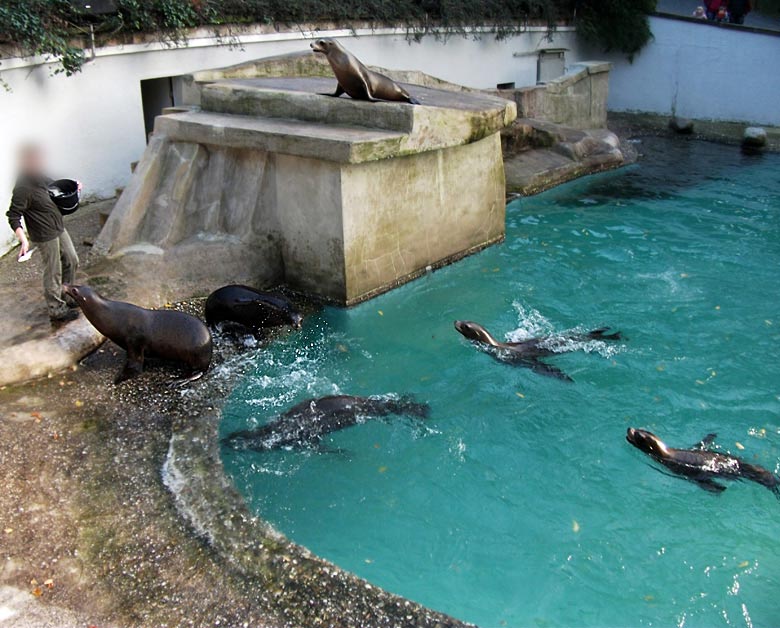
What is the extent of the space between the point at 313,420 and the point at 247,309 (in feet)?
6.61

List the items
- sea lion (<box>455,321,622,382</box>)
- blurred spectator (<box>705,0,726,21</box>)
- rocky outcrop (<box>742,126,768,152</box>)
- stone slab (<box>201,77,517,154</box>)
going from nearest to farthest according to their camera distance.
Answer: sea lion (<box>455,321,622,382</box>)
stone slab (<box>201,77,517,154</box>)
rocky outcrop (<box>742,126,768,152</box>)
blurred spectator (<box>705,0,726,21</box>)

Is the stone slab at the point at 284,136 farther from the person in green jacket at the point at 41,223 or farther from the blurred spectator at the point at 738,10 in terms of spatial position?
the blurred spectator at the point at 738,10

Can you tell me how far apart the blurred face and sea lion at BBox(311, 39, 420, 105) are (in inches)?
129

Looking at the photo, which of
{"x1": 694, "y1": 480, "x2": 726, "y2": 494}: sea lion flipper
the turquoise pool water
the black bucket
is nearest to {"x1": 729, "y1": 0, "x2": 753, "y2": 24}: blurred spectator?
the turquoise pool water

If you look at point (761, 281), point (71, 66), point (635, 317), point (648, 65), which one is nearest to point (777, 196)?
point (761, 281)

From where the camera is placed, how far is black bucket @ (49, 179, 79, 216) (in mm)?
7109

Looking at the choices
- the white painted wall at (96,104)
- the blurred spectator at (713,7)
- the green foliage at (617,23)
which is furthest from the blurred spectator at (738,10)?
the white painted wall at (96,104)

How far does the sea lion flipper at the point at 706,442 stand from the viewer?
6328 millimetres

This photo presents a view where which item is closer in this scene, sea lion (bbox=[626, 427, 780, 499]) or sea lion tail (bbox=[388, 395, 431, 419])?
sea lion (bbox=[626, 427, 780, 499])

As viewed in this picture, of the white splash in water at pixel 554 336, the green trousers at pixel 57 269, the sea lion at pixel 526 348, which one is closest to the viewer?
the green trousers at pixel 57 269

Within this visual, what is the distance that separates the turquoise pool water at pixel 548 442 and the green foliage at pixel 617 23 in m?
11.7

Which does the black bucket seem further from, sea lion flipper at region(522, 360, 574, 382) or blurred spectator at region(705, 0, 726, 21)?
blurred spectator at region(705, 0, 726, 21)

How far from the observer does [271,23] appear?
1355 centimetres

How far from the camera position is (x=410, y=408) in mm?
6809
